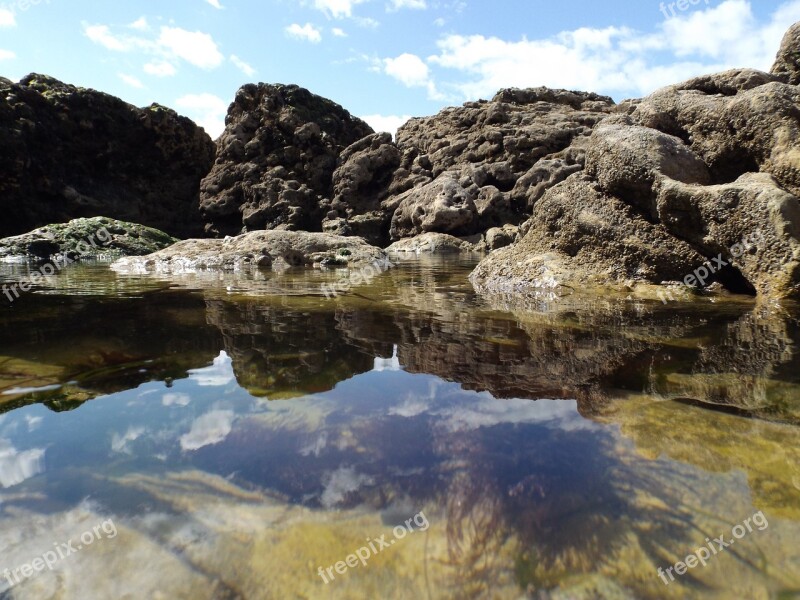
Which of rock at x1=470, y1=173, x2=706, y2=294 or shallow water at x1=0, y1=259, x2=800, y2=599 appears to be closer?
shallow water at x1=0, y1=259, x2=800, y2=599

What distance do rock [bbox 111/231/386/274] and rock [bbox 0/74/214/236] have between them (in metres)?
22.3

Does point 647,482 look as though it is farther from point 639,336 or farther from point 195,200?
point 195,200

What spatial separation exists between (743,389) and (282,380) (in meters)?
2.59

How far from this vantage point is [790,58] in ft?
47.8

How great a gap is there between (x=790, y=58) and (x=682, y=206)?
13.3m

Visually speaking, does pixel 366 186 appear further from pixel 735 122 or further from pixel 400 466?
pixel 400 466

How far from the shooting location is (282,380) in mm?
2832

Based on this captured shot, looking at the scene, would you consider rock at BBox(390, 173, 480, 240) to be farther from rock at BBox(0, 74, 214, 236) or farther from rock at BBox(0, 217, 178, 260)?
rock at BBox(0, 74, 214, 236)

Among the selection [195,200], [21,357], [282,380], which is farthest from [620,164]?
[195,200]
